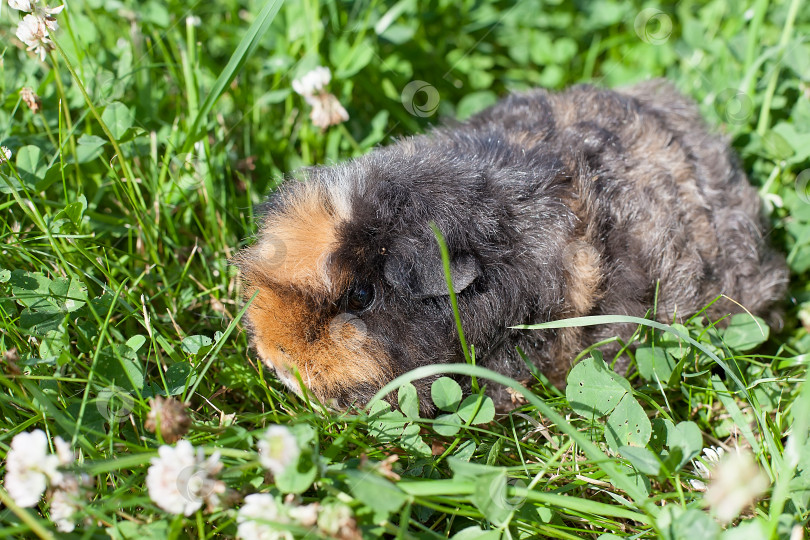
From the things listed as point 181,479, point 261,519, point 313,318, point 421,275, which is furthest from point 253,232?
point 261,519

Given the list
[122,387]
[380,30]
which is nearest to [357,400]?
[122,387]

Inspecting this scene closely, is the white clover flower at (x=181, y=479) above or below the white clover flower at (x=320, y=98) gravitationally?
below

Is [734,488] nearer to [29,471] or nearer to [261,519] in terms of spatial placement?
[261,519]

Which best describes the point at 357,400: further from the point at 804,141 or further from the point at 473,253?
the point at 804,141

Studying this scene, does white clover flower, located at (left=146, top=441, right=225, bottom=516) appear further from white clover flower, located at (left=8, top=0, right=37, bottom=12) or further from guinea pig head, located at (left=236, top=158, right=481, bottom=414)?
white clover flower, located at (left=8, top=0, right=37, bottom=12)

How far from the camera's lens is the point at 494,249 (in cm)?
246

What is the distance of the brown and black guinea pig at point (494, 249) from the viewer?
236cm

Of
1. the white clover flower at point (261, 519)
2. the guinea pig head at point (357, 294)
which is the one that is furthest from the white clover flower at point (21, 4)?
the white clover flower at point (261, 519)

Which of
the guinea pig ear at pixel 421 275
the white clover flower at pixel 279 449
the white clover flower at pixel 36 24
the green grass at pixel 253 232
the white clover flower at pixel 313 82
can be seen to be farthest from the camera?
the white clover flower at pixel 313 82

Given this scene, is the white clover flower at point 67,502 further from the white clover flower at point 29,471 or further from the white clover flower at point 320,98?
the white clover flower at point 320,98

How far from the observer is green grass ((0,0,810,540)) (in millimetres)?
1992

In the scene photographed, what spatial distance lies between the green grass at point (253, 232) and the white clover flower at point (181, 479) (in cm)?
8

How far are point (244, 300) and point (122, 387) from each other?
1.85ft

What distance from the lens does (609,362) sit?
9.53 ft
